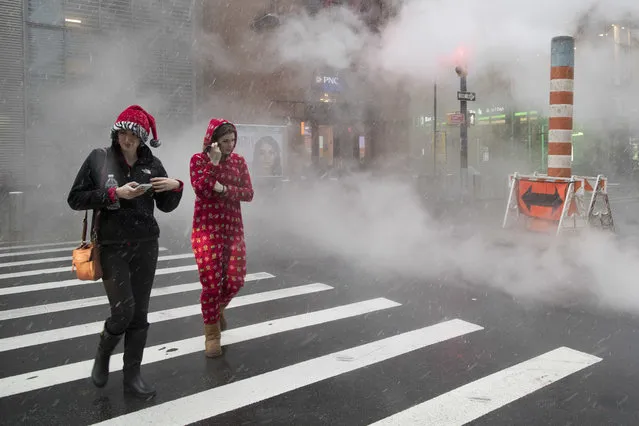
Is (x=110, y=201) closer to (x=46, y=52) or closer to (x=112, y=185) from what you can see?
(x=112, y=185)

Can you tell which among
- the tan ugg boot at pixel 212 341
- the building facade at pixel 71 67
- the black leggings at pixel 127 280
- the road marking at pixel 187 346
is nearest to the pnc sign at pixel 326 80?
the building facade at pixel 71 67

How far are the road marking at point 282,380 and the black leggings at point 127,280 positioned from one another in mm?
484

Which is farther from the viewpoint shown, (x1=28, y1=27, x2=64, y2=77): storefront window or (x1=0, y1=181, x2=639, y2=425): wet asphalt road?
(x1=28, y1=27, x2=64, y2=77): storefront window

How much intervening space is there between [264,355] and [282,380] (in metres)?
0.48

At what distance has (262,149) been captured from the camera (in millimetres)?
15484

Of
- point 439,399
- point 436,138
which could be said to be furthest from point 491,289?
point 436,138

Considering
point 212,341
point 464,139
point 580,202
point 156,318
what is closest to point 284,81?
point 464,139

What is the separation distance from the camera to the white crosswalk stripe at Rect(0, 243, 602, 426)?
2.84 metres

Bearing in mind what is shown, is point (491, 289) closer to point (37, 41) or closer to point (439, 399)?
point (439, 399)

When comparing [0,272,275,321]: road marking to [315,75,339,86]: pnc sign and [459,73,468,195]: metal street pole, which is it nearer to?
[459,73,468,195]: metal street pole

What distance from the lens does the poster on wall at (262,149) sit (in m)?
15.2

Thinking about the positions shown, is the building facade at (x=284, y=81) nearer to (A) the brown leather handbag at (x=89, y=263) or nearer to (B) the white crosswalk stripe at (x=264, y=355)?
(B) the white crosswalk stripe at (x=264, y=355)

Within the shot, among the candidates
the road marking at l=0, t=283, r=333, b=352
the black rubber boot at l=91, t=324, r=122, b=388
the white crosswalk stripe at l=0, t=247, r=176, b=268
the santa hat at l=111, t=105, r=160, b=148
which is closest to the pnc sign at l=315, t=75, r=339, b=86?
the white crosswalk stripe at l=0, t=247, r=176, b=268

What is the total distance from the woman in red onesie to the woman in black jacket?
487 mm
